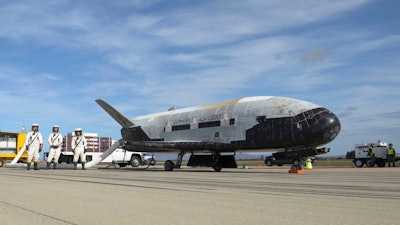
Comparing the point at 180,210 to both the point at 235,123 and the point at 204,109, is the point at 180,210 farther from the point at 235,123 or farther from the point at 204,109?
the point at 204,109

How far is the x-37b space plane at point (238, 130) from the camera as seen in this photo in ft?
56.0

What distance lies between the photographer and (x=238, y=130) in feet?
62.0

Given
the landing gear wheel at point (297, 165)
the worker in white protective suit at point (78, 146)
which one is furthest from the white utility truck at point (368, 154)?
the worker in white protective suit at point (78, 146)

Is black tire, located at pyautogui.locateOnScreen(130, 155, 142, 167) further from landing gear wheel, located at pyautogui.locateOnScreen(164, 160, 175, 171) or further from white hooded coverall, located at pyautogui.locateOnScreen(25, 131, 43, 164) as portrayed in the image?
landing gear wheel, located at pyautogui.locateOnScreen(164, 160, 175, 171)

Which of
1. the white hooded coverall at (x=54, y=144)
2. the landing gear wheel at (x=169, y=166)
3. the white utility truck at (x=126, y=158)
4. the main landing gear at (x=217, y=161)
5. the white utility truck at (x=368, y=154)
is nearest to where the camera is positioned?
the main landing gear at (x=217, y=161)

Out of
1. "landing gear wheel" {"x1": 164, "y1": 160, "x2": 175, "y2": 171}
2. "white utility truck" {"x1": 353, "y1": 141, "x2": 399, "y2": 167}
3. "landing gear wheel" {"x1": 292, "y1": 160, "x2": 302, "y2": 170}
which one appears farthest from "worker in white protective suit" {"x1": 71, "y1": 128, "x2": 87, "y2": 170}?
"white utility truck" {"x1": 353, "y1": 141, "x2": 399, "y2": 167}

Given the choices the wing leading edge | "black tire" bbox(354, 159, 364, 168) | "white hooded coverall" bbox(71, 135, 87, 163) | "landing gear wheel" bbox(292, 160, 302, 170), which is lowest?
"black tire" bbox(354, 159, 364, 168)

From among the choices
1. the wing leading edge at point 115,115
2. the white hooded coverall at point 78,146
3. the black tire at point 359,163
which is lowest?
the black tire at point 359,163

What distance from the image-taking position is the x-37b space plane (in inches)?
672

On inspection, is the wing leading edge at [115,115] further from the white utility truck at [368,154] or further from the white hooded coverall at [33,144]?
the white utility truck at [368,154]

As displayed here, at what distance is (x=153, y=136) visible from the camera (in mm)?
23672

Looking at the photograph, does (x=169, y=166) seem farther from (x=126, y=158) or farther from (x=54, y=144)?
(x=126, y=158)

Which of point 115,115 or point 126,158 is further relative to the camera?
point 126,158

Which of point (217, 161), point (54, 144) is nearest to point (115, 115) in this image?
point (54, 144)
